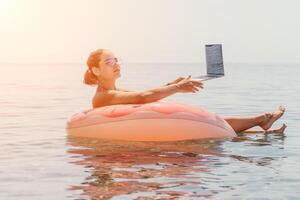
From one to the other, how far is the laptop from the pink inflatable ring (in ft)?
2.07

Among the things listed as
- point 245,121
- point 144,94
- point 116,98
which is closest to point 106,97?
point 116,98

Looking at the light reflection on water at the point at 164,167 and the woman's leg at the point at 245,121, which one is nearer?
the light reflection on water at the point at 164,167

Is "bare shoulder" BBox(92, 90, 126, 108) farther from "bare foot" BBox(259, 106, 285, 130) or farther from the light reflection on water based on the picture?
"bare foot" BBox(259, 106, 285, 130)

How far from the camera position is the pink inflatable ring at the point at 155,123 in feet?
24.5

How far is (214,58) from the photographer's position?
718 cm

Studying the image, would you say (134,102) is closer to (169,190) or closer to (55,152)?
(55,152)

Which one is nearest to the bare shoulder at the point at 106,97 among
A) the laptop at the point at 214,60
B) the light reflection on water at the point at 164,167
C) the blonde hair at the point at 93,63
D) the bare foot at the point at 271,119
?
the blonde hair at the point at 93,63

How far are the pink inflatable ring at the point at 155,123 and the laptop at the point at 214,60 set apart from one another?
24.9 inches

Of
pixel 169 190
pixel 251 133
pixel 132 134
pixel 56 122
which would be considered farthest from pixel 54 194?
pixel 56 122

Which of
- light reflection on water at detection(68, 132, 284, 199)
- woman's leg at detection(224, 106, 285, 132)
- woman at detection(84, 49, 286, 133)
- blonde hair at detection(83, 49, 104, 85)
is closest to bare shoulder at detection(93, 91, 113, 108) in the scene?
woman at detection(84, 49, 286, 133)

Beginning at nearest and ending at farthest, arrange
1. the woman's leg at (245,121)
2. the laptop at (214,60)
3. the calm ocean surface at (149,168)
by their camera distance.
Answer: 1. the calm ocean surface at (149,168)
2. the laptop at (214,60)
3. the woman's leg at (245,121)

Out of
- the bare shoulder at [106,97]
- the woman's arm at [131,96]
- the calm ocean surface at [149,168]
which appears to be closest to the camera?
the calm ocean surface at [149,168]

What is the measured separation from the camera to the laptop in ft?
23.4

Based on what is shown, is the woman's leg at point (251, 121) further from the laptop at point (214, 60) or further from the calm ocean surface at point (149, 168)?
the laptop at point (214, 60)
